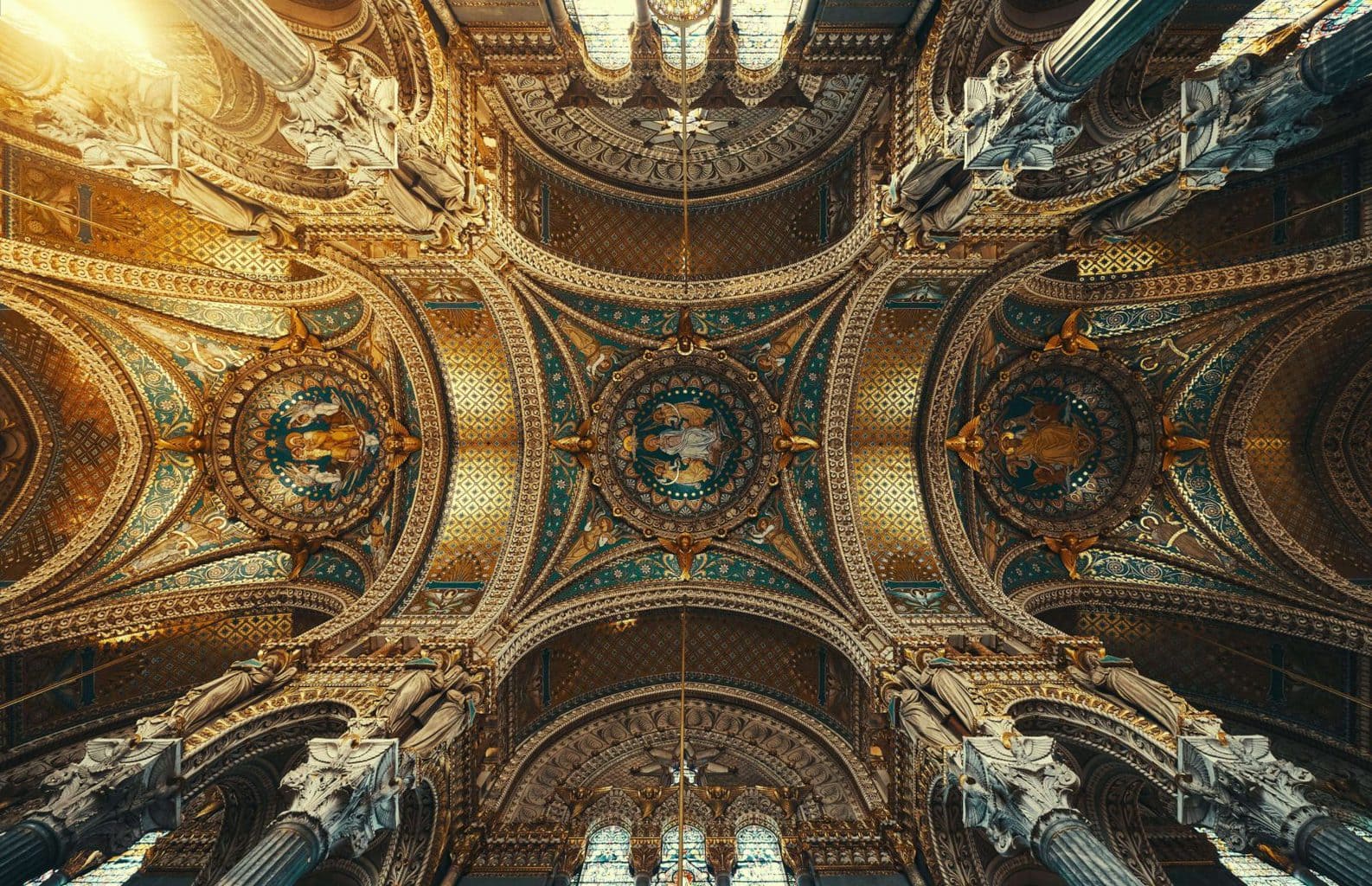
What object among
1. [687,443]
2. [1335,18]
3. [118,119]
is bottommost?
[687,443]

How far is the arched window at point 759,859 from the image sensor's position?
11.1 meters

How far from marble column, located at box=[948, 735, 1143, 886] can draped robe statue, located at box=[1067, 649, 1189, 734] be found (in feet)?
6.05

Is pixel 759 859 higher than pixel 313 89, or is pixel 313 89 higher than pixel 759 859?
pixel 313 89

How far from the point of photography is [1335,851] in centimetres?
643

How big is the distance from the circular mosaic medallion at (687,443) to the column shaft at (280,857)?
8.54m

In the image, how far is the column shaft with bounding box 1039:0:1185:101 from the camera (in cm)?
580

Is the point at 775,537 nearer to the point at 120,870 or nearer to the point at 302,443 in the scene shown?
the point at 302,443

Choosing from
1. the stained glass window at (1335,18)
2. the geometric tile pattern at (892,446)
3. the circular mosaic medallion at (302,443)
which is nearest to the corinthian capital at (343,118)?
the circular mosaic medallion at (302,443)

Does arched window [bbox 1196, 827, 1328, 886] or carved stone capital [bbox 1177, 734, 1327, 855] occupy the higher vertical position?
carved stone capital [bbox 1177, 734, 1327, 855]

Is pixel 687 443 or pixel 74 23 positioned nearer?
pixel 74 23

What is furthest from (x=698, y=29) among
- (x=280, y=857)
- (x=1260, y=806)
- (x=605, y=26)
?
(x=1260, y=806)

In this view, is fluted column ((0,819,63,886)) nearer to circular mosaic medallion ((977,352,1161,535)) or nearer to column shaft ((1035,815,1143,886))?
column shaft ((1035,815,1143,886))

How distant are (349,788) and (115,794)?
8.20 feet

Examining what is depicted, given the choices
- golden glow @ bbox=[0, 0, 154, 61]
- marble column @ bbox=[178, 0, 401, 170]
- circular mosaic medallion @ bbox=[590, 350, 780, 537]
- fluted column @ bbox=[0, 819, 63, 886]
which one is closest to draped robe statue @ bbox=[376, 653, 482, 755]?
fluted column @ bbox=[0, 819, 63, 886]
